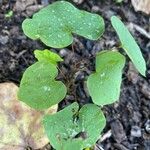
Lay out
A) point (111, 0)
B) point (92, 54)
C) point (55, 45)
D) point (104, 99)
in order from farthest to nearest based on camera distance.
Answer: point (111, 0), point (92, 54), point (55, 45), point (104, 99)

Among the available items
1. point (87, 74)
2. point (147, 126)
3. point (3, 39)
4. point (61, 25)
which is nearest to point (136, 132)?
point (147, 126)

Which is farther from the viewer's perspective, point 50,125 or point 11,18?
point 11,18

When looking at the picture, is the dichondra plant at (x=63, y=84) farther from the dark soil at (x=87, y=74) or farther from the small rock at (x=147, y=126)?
the small rock at (x=147, y=126)

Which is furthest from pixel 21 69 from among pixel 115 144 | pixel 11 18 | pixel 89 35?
pixel 115 144

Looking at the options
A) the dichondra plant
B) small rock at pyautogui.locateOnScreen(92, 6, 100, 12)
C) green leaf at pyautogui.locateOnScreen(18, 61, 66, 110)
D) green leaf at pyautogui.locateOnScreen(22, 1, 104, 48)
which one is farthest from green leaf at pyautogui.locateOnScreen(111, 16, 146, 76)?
small rock at pyautogui.locateOnScreen(92, 6, 100, 12)

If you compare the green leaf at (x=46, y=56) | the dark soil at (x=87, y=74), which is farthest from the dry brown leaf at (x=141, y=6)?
the green leaf at (x=46, y=56)

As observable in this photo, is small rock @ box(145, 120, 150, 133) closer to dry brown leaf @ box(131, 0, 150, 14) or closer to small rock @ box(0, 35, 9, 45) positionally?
dry brown leaf @ box(131, 0, 150, 14)

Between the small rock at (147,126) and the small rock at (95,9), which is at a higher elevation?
the small rock at (95,9)

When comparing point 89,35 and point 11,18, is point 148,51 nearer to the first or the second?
point 89,35
